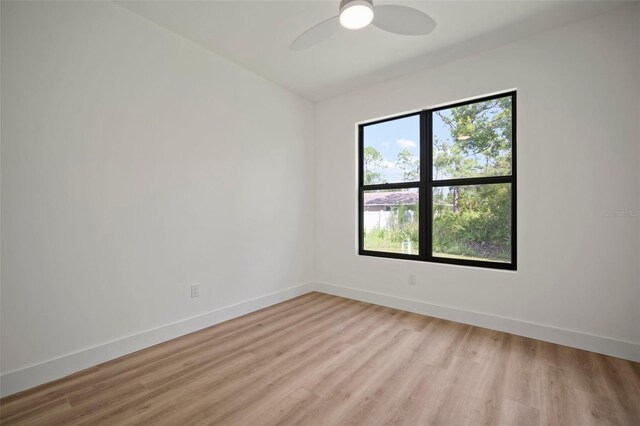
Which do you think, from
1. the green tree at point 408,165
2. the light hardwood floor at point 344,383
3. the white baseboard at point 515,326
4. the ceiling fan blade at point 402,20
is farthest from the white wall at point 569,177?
the ceiling fan blade at point 402,20

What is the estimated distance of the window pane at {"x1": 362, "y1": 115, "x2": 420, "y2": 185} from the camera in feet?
11.5

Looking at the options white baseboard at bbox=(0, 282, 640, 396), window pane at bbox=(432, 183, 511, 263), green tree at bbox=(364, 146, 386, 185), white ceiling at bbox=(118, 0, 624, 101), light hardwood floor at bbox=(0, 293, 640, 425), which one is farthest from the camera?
green tree at bbox=(364, 146, 386, 185)

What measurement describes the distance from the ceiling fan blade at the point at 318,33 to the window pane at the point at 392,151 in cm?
177

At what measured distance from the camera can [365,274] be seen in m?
3.77

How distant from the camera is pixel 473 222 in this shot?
10.1 ft

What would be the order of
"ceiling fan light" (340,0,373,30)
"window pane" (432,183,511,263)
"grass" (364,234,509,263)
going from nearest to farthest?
"ceiling fan light" (340,0,373,30), "window pane" (432,183,511,263), "grass" (364,234,509,263)

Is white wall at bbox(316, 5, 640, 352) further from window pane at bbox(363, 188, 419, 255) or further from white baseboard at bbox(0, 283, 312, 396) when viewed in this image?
white baseboard at bbox(0, 283, 312, 396)

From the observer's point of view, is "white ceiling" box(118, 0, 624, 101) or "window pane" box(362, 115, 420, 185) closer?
"white ceiling" box(118, 0, 624, 101)

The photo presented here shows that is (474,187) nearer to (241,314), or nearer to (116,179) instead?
(241,314)

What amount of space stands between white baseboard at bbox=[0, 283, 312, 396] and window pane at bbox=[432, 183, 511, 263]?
2274 millimetres

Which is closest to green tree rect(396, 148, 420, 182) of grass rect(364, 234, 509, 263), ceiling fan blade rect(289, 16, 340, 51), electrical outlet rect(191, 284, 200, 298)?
grass rect(364, 234, 509, 263)

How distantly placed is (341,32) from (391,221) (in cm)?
217

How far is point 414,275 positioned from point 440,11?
2.56m

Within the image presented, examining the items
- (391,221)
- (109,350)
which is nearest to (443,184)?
(391,221)
